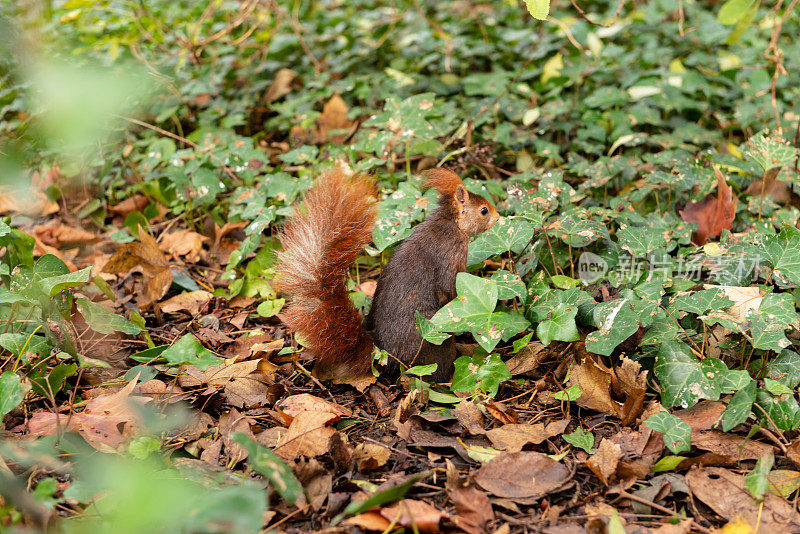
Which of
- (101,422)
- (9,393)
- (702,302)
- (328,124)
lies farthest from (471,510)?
(328,124)

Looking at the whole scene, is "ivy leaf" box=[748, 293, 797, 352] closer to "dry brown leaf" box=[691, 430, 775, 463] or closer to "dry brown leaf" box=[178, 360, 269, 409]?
"dry brown leaf" box=[691, 430, 775, 463]

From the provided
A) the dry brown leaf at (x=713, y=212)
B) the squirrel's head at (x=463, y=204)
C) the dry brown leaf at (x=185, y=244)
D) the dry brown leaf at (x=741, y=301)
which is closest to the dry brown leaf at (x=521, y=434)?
the dry brown leaf at (x=741, y=301)

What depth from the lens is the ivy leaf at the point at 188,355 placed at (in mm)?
2121

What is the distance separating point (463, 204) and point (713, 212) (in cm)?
118

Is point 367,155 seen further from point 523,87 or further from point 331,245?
point 331,245

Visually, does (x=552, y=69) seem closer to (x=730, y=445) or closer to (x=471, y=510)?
(x=730, y=445)

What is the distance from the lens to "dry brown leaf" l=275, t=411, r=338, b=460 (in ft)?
6.27

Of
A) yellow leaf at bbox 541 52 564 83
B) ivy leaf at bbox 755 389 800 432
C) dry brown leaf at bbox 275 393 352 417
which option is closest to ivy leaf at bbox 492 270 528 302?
dry brown leaf at bbox 275 393 352 417

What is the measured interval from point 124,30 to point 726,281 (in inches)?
171

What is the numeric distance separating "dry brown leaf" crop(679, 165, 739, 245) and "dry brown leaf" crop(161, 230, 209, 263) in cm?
242

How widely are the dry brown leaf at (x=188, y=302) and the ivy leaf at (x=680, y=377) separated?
1.96m

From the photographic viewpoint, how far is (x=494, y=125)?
13.0ft

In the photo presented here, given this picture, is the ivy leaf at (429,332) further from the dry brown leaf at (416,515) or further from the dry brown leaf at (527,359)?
the dry brown leaf at (416,515)

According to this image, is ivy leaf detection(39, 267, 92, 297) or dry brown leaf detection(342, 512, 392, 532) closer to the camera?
dry brown leaf detection(342, 512, 392, 532)
